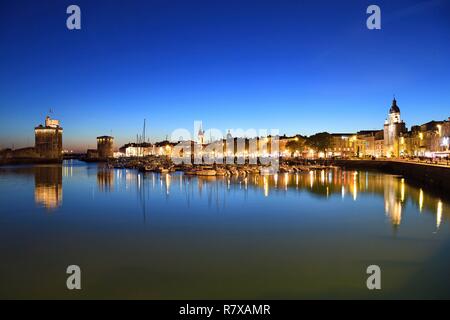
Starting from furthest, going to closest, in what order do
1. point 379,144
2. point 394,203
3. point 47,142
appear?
point 47,142 → point 379,144 → point 394,203

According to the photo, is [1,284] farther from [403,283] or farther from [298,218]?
[298,218]

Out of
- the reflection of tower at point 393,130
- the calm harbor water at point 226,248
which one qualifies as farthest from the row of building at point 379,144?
the calm harbor water at point 226,248

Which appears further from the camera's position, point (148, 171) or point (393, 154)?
point (393, 154)

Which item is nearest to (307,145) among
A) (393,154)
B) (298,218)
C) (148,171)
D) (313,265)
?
(393,154)

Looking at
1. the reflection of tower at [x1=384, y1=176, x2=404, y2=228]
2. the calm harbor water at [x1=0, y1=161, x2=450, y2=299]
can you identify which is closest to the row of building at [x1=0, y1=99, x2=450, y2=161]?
the reflection of tower at [x1=384, y1=176, x2=404, y2=228]

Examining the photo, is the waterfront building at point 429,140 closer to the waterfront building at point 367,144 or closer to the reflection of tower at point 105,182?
the waterfront building at point 367,144

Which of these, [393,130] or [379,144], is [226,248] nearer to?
[393,130]

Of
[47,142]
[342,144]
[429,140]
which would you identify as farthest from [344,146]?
[47,142]

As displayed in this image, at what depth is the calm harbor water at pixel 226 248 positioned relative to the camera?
1205 centimetres

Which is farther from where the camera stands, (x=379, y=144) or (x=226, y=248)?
(x=379, y=144)

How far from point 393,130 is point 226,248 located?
9381cm

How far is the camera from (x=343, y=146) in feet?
434

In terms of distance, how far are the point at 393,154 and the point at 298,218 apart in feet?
276

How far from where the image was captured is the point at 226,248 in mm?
16578
